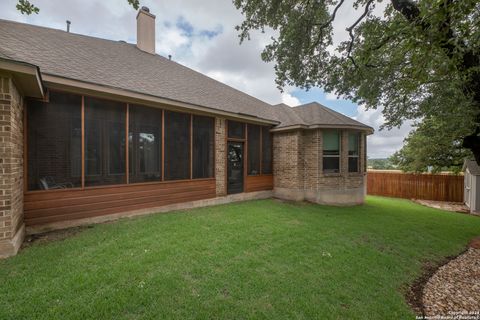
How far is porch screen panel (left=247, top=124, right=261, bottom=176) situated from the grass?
3779 mm

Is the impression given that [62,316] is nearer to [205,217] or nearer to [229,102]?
[205,217]

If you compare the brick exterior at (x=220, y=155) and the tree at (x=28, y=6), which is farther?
the brick exterior at (x=220, y=155)

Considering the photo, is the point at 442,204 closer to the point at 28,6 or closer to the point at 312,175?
the point at 312,175

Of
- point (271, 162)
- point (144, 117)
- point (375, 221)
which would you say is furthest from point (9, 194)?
point (375, 221)

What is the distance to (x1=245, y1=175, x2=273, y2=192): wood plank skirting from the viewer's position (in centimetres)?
955

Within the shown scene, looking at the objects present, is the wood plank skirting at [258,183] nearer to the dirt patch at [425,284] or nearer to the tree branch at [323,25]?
the tree branch at [323,25]

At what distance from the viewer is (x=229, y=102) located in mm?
9898

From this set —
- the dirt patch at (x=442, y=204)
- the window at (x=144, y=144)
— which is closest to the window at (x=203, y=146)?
the window at (x=144, y=144)

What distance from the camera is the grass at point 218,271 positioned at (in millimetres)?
2564

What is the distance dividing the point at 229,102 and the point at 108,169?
593 centimetres

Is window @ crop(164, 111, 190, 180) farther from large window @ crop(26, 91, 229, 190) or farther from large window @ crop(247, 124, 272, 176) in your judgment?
large window @ crop(247, 124, 272, 176)

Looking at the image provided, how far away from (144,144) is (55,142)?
2.09 meters

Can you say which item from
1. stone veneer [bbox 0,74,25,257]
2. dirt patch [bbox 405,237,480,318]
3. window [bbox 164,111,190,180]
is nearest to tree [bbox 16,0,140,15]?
stone veneer [bbox 0,74,25,257]

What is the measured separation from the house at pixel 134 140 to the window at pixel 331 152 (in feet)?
0.16
